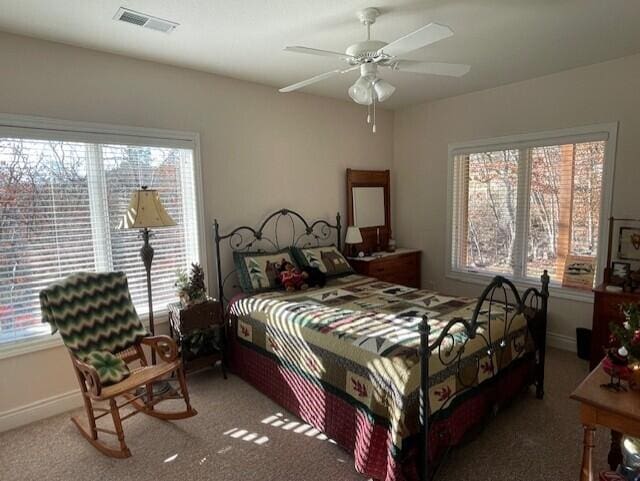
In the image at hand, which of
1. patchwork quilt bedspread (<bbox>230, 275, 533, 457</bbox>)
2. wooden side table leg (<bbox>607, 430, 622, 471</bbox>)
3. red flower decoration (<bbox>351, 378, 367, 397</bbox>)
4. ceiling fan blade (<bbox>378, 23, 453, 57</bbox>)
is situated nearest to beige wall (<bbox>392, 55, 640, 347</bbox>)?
patchwork quilt bedspread (<bbox>230, 275, 533, 457</bbox>)

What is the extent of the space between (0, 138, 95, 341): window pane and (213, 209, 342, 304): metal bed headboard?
113cm

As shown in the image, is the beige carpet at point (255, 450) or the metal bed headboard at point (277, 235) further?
the metal bed headboard at point (277, 235)

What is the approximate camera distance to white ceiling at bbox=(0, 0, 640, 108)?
7.47ft

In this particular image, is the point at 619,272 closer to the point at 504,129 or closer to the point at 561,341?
the point at 561,341

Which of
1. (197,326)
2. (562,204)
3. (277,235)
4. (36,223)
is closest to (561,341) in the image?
(562,204)

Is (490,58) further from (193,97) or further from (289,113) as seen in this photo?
(193,97)

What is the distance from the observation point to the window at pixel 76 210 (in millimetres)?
2668

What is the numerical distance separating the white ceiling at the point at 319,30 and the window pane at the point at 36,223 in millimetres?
818

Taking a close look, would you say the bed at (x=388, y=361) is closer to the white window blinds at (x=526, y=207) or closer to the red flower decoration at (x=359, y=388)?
the red flower decoration at (x=359, y=388)

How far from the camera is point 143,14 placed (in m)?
2.35

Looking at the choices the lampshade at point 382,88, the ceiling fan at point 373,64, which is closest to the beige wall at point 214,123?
the ceiling fan at point 373,64

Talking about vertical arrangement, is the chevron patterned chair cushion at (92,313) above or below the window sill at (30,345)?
above

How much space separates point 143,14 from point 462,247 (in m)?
3.90

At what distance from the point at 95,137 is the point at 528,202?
405 cm
